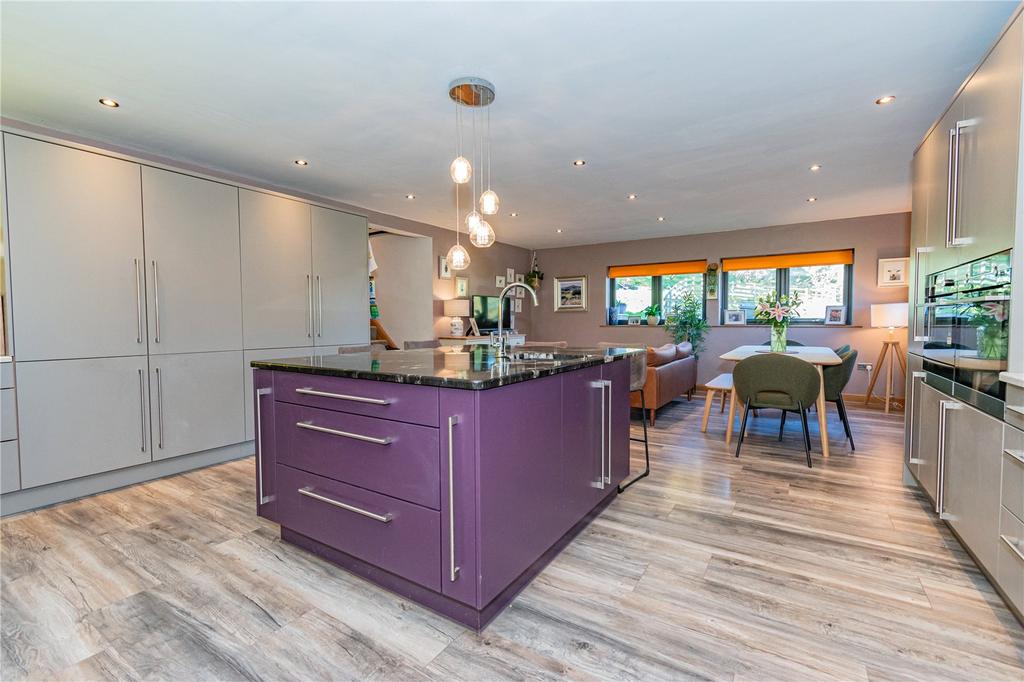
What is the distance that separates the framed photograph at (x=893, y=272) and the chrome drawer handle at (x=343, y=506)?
21.4ft

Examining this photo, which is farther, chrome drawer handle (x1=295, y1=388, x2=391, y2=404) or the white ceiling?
the white ceiling

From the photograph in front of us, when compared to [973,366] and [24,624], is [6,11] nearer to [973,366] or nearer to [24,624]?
[24,624]

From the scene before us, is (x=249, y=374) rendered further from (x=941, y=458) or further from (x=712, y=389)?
(x=941, y=458)

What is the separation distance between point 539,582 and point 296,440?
3.90 feet

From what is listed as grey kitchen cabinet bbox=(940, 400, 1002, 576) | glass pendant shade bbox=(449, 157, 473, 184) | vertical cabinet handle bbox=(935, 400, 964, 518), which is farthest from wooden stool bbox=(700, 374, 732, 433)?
glass pendant shade bbox=(449, 157, 473, 184)

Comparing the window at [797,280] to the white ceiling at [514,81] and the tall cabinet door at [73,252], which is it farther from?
the tall cabinet door at [73,252]

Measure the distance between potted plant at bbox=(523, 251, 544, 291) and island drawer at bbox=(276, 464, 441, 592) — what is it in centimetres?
607

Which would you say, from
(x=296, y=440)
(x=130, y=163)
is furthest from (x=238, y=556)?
(x=130, y=163)

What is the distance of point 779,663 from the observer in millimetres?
1439

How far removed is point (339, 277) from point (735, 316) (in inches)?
211

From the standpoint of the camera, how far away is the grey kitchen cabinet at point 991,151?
1595 mm

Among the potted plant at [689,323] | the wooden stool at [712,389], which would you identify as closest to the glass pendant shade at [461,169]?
the wooden stool at [712,389]

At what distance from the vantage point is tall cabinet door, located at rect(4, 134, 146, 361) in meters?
2.60

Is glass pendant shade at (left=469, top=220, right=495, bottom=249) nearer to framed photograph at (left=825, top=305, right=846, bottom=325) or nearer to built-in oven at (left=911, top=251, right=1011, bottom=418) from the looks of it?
built-in oven at (left=911, top=251, right=1011, bottom=418)
